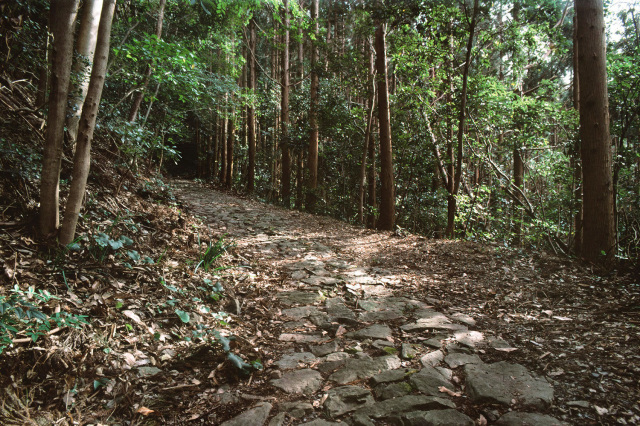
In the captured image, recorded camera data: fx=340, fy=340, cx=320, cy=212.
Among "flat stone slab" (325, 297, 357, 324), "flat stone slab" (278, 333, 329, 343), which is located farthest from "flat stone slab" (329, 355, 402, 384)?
"flat stone slab" (325, 297, 357, 324)

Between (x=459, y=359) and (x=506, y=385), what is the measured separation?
433mm

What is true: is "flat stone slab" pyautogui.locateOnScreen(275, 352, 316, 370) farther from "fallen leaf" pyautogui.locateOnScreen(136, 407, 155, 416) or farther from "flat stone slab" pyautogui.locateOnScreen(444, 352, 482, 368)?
"flat stone slab" pyautogui.locateOnScreen(444, 352, 482, 368)

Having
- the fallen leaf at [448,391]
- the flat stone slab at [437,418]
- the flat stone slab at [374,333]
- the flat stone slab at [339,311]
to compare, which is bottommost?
the flat stone slab at [437,418]

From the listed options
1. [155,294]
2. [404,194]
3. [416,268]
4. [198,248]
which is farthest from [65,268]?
[404,194]

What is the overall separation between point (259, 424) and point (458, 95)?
32.8ft

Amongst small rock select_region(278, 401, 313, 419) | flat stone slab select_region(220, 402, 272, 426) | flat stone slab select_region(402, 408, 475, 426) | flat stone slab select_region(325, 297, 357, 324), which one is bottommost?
small rock select_region(278, 401, 313, 419)

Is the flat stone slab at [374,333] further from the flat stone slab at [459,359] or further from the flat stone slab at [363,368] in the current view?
the flat stone slab at [459,359]

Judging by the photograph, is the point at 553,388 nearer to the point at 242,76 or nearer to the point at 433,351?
the point at 433,351

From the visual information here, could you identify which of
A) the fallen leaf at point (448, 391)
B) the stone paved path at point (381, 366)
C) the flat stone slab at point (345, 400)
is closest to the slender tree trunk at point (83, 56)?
the stone paved path at point (381, 366)

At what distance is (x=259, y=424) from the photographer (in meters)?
1.92

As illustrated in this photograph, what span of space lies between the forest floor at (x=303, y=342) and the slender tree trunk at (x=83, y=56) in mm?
1185

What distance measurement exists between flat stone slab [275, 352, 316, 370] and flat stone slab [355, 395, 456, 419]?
722 millimetres

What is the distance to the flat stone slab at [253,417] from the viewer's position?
1.92 metres

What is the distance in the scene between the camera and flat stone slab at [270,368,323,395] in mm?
2293
